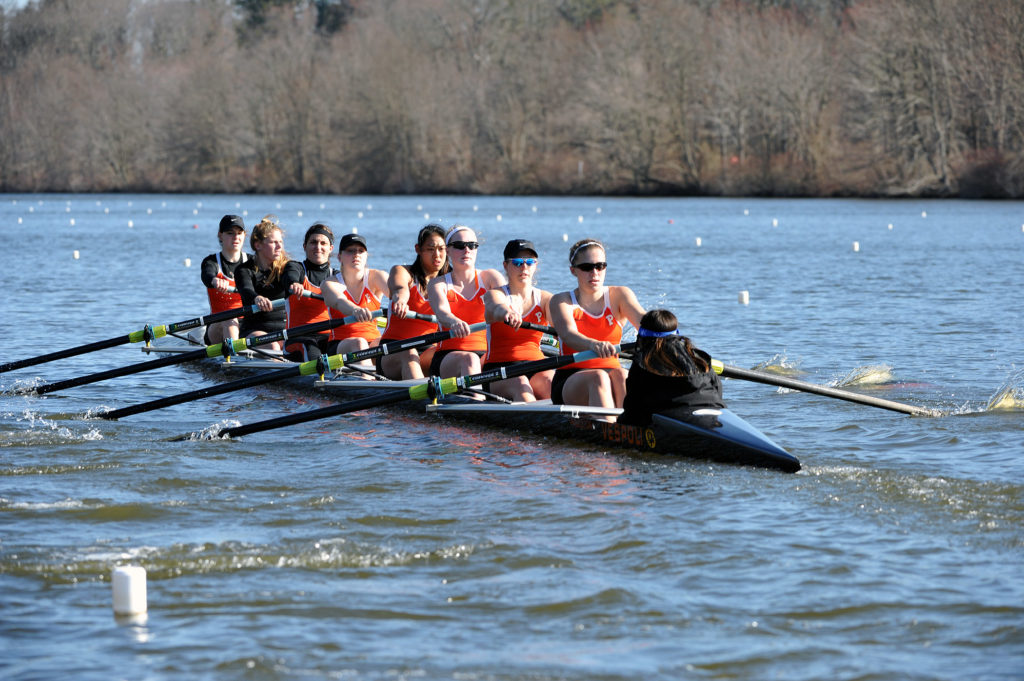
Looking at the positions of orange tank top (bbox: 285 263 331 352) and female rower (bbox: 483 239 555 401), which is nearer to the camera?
female rower (bbox: 483 239 555 401)

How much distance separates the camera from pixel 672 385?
25.1 ft

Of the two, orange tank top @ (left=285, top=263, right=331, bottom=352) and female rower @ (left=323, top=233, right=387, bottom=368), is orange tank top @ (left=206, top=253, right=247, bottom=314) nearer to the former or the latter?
orange tank top @ (left=285, top=263, right=331, bottom=352)

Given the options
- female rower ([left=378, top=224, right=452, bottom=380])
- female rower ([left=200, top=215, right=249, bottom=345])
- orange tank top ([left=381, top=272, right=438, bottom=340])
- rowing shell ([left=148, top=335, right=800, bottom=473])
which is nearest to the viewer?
rowing shell ([left=148, top=335, right=800, bottom=473])

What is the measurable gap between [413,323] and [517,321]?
1707 mm

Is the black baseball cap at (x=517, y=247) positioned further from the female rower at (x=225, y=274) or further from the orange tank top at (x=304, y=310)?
the female rower at (x=225, y=274)

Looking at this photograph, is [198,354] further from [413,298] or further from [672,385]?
[672,385]

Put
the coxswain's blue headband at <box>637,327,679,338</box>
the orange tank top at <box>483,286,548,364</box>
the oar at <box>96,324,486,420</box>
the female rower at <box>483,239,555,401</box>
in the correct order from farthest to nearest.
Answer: the oar at <box>96,324,486,420</box> → the orange tank top at <box>483,286,548,364</box> → the female rower at <box>483,239,555,401</box> → the coxswain's blue headband at <box>637,327,679,338</box>

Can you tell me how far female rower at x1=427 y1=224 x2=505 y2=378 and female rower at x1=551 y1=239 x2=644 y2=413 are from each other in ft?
3.38

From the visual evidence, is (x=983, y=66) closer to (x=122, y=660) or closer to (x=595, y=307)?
(x=595, y=307)

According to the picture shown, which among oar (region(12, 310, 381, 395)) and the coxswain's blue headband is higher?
the coxswain's blue headband

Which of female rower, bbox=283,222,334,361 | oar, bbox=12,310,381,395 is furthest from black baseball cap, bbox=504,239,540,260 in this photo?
female rower, bbox=283,222,334,361

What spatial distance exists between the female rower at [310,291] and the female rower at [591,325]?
3.34 metres

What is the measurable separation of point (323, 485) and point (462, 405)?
1.49 m

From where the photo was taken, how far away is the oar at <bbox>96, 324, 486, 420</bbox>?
9469 mm
